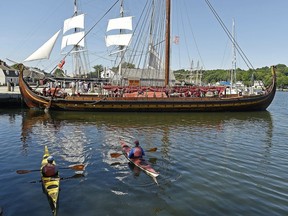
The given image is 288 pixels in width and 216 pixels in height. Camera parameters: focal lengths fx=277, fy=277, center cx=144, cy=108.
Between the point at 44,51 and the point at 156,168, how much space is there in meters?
32.3

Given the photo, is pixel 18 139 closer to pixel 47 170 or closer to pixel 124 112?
pixel 47 170

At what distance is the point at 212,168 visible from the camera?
13445 millimetres

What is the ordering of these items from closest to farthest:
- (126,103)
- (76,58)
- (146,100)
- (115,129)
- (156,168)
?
1. (156,168)
2. (115,129)
3. (126,103)
4. (146,100)
5. (76,58)

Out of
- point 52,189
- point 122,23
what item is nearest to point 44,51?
point 122,23

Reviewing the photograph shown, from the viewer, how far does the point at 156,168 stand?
1331 cm

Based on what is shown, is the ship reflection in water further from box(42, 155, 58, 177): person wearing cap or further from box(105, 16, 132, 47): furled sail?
box(105, 16, 132, 47): furled sail

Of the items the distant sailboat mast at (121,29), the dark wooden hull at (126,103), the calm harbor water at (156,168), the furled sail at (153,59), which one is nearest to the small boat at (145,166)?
the calm harbor water at (156,168)

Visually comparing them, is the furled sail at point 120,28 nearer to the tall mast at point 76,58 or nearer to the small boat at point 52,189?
the tall mast at point 76,58

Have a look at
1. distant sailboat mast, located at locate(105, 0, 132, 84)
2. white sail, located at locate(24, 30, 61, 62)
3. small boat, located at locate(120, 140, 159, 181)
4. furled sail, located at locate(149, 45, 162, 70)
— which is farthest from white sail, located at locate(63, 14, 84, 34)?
small boat, located at locate(120, 140, 159, 181)

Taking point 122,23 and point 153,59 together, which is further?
point 122,23

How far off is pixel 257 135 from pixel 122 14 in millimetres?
53210

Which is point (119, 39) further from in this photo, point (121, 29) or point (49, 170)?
point (49, 170)

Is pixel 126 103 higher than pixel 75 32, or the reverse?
pixel 75 32

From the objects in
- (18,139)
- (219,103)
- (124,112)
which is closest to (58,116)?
(124,112)
